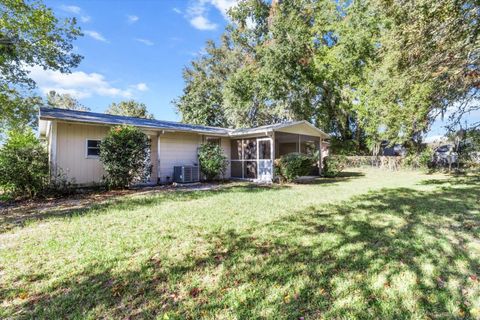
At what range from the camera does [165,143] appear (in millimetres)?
12141

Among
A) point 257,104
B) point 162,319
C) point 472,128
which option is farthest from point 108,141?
point 257,104

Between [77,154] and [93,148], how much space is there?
64 centimetres

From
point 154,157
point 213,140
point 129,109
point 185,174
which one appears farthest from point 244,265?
point 129,109

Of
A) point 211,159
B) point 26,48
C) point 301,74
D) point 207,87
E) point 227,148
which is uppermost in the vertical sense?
point 207,87

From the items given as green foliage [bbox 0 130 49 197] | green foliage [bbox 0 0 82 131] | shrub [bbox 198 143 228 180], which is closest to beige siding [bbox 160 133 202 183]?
shrub [bbox 198 143 228 180]

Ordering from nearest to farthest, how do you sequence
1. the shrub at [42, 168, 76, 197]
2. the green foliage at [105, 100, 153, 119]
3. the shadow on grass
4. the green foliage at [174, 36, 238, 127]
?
the shadow on grass → the shrub at [42, 168, 76, 197] → the green foliage at [174, 36, 238, 127] → the green foliage at [105, 100, 153, 119]

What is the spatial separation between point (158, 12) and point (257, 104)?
13.4m

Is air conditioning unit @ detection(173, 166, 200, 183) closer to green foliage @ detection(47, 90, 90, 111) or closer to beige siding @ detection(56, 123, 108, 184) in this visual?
beige siding @ detection(56, 123, 108, 184)

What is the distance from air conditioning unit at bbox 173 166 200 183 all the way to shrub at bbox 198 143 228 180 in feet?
1.63

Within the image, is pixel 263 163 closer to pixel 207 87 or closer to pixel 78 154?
pixel 78 154

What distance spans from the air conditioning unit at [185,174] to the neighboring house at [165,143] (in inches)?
12.8

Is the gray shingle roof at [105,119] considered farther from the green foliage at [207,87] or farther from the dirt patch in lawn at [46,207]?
the green foliage at [207,87]

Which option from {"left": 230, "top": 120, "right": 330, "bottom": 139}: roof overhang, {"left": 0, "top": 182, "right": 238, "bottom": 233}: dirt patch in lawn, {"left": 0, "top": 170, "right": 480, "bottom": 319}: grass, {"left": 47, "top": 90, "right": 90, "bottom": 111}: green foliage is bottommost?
{"left": 0, "top": 170, "right": 480, "bottom": 319}: grass

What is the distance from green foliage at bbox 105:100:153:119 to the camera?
36688 mm
